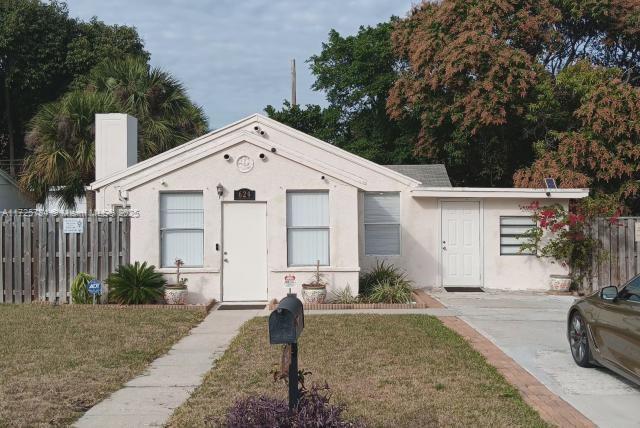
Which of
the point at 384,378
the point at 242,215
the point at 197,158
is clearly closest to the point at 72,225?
the point at 197,158

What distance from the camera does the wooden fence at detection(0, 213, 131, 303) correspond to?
1346cm

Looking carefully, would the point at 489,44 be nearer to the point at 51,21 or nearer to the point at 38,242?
the point at 38,242

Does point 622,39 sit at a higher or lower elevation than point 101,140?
higher

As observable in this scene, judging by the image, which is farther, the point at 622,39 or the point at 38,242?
the point at 622,39

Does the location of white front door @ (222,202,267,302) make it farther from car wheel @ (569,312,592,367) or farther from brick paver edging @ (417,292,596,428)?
car wheel @ (569,312,592,367)

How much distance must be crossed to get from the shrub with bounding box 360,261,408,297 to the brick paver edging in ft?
12.7

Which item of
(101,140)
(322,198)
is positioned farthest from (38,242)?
(322,198)

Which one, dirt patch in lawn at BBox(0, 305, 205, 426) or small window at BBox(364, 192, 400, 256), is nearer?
dirt patch in lawn at BBox(0, 305, 205, 426)

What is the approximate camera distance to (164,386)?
24.0 feet

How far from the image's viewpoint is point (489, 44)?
2050 centimetres

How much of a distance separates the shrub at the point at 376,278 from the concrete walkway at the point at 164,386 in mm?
3982

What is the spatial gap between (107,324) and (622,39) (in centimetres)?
2166

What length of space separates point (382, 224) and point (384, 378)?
28.1 feet

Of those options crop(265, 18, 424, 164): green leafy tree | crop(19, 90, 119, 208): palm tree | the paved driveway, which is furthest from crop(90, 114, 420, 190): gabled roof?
crop(265, 18, 424, 164): green leafy tree
